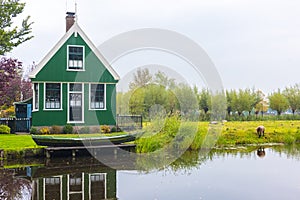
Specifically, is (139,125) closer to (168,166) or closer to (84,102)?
(84,102)

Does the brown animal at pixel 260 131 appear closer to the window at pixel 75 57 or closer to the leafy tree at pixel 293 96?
the window at pixel 75 57

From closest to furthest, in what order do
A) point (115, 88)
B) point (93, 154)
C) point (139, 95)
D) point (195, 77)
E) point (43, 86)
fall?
point (93, 154) → point (195, 77) → point (43, 86) → point (115, 88) → point (139, 95)

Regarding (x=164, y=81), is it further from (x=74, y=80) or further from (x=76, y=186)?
(x=76, y=186)

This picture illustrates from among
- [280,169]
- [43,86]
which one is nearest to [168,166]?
[280,169]

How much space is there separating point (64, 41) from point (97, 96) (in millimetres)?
3352

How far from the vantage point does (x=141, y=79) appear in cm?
2419

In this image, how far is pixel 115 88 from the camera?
66.0 feet

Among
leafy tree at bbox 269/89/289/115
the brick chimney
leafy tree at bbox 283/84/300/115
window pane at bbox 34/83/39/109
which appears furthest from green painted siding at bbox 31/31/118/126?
leafy tree at bbox 283/84/300/115

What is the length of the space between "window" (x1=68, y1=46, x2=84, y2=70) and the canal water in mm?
7042

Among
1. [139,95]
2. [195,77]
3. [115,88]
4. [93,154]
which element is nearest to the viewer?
[93,154]

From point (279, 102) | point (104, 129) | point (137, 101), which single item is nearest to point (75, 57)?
point (104, 129)

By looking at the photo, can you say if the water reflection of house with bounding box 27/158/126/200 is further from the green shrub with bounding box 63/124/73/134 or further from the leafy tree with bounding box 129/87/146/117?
the leafy tree with bounding box 129/87/146/117

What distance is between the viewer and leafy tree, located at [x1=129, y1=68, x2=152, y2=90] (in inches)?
936

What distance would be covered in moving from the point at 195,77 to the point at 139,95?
7.92 m
